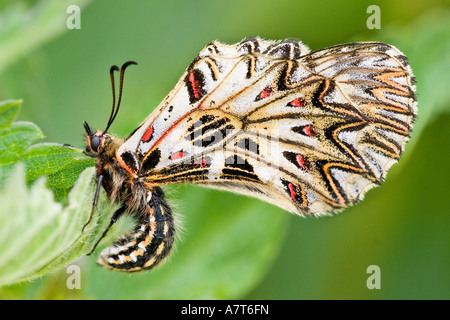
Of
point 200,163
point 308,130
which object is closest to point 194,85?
point 200,163

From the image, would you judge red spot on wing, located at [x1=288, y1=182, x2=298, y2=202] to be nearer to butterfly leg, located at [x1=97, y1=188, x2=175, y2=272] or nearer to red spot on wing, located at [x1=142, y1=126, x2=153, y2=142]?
butterfly leg, located at [x1=97, y1=188, x2=175, y2=272]

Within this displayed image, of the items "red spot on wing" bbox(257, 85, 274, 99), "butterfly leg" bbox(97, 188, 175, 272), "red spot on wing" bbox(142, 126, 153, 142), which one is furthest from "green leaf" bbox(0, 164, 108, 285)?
"red spot on wing" bbox(257, 85, 274, 99)

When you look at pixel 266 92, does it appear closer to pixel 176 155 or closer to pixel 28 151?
pixel 176 155

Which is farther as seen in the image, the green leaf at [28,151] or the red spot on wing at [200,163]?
the red spot on wing at [200,163]

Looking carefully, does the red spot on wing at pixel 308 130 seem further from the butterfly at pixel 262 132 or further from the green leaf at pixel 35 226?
the green leaf at pixel 35 226

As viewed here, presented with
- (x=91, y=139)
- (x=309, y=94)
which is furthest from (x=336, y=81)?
(x=91, y=139)

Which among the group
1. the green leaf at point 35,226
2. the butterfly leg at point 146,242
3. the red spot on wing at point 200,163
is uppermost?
the red spot on wing at point 200,163

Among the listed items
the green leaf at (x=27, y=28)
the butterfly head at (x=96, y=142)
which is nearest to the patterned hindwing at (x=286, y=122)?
the butterfly head at (x=96, y=142)
